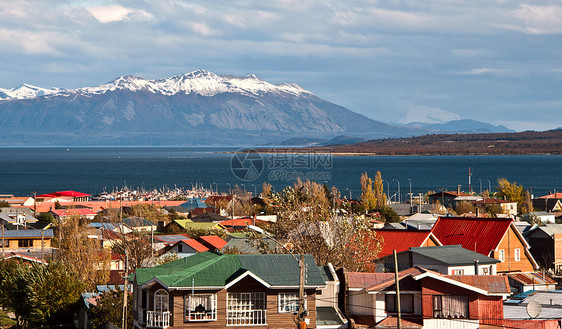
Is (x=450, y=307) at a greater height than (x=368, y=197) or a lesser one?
lesser

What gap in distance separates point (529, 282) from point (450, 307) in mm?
13176

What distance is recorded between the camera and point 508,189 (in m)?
98.7

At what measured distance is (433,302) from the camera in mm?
23734

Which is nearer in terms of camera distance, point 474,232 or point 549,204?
point 474,232

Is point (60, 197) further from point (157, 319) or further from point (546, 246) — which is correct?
point (157, 319)

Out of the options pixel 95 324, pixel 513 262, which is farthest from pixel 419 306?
pixel 513 262

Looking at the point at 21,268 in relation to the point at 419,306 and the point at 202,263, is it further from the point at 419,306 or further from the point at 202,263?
the point at 419,306

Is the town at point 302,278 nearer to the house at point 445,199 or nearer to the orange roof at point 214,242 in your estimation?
the orange roof at point 214,242

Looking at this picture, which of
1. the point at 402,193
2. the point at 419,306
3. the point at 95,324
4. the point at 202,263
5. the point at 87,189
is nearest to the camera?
the point at 419,306

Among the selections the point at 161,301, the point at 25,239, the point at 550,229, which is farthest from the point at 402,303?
the point at 25,239

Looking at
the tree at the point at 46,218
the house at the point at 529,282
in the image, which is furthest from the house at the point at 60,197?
the house at the point at 529,282

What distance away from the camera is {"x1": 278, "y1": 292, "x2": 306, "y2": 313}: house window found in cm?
2420

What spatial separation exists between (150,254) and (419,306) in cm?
1984

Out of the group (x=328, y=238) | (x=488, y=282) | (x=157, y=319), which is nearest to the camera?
(x=157, y=319)
